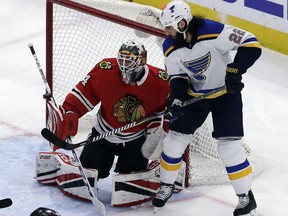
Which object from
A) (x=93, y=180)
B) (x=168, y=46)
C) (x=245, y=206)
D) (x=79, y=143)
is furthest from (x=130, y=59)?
(x=245, y=206)

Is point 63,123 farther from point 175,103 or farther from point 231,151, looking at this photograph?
point 231,151

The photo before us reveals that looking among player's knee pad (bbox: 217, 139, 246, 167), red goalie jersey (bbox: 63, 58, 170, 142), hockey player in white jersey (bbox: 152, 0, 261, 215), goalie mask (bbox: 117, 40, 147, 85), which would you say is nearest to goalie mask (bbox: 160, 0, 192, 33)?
hockey player in white jersey (bbox: 152, 0, 261, 215)

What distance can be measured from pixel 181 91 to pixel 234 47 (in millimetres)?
305

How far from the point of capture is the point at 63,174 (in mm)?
4734

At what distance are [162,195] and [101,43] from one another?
1.20 meters

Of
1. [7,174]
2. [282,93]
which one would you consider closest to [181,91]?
[7,174]

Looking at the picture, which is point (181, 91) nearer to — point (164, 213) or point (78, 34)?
point (164, 213)

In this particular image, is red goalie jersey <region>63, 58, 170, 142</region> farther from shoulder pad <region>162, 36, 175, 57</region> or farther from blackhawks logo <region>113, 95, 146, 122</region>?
shoulder pad <region>162, 36, 175, 57</region>

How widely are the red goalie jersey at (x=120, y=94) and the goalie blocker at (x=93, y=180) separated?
0.70 ft

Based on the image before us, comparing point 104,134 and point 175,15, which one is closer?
point 175,15

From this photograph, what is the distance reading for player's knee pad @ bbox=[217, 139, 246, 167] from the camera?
444 centimetres

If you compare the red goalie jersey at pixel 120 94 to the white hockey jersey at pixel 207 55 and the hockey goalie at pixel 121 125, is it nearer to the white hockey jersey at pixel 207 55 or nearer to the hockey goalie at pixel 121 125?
the hockey goalie at pixel 121 125

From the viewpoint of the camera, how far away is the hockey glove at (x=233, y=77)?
4.29 meters

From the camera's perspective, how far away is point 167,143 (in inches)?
177
